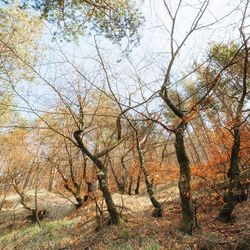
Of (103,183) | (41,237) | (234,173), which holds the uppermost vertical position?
(103,183)

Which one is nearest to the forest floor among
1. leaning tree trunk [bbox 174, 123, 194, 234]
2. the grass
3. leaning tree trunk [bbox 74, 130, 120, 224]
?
the grass

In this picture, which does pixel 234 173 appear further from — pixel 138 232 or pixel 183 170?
pixel 138 232

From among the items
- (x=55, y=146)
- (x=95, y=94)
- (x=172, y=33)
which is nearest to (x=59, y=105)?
(x=95, y=94)

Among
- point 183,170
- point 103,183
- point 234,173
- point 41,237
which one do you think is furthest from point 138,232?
point 41,237

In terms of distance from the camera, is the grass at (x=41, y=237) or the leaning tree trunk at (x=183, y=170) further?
the grass at (x=41, y=237)

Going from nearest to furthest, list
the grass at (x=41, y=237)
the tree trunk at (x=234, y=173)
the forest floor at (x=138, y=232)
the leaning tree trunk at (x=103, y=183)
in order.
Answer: the forest floor at (x=138, y=232)
the tree trunk at (x=234, y=173)
the leaning tree trunk at (x=103, y=183)
the grass at (x=41, y=237)


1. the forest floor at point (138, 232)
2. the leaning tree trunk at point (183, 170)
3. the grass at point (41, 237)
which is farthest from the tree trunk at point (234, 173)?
the grass at point (41, 237)

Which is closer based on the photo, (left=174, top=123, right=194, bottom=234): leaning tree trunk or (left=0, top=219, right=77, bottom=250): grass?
(left=174, top=123, right=194, bottom=234): leaning tree trunk

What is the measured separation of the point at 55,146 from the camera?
13.8 meters

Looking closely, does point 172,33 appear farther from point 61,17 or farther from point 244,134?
point 244,134

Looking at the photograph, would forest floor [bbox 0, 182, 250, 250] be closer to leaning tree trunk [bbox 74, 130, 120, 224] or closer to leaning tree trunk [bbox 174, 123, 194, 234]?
leaning tree trunk [bbox 74, 130, 120, 224]

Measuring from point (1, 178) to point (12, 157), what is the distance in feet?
4.78

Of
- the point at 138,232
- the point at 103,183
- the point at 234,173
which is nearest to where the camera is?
the point at 234,173

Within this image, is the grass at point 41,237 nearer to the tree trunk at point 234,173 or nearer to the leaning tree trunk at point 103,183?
the leaning tree trunk at point 103,183
